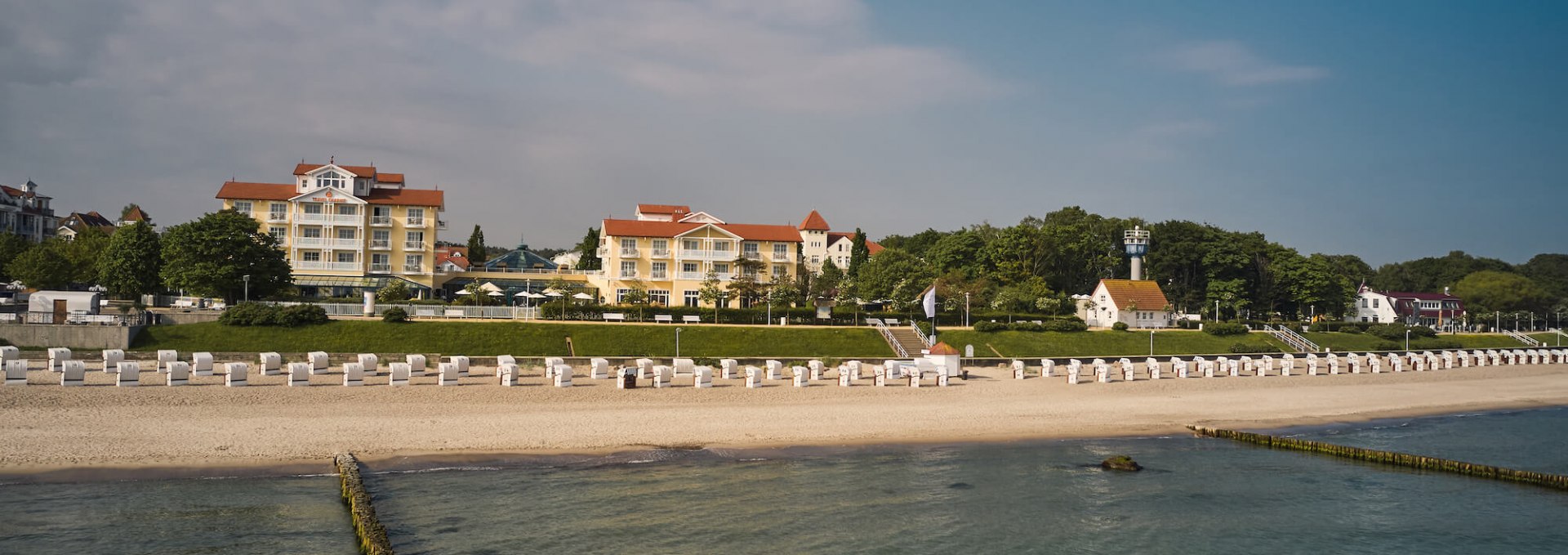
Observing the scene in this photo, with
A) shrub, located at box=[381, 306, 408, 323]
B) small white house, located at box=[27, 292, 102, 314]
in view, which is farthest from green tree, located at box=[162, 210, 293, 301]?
shrub, located at box=[381, 306, 408, 323]

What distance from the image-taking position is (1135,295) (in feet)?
204

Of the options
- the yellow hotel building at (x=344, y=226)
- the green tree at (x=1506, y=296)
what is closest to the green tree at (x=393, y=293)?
the yellow hotel building at (x=344, y=226)

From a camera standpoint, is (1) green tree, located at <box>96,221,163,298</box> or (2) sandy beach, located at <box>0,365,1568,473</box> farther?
(1) green tree, located at <box>96,221,163,298</box>

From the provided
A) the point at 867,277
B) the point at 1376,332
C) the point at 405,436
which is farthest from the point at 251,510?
the point at 1376,332

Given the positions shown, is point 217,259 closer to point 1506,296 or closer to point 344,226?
point 344,226

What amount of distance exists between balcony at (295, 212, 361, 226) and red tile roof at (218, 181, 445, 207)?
1.55 meters

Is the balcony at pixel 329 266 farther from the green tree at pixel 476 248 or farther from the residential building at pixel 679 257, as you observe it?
the green tree at pixel 476 248

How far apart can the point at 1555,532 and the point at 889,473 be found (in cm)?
1287

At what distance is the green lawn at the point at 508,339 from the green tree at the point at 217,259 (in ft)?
23.8

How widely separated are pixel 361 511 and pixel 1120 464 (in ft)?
53.7

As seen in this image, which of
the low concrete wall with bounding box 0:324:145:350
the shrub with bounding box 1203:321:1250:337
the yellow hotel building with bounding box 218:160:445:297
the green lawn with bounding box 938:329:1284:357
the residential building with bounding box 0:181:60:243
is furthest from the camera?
the residential building with bounding box 0:181:60:243

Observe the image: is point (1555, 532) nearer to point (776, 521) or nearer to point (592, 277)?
point (776, 521)

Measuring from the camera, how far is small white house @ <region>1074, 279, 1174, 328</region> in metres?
60.8

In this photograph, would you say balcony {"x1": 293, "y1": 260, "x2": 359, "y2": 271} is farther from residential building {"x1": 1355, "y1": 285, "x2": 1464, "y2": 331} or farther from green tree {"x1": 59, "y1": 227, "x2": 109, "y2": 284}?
residential building {"x1": 1355, "y1": 285, "x2": 1464, "y2": 331}
